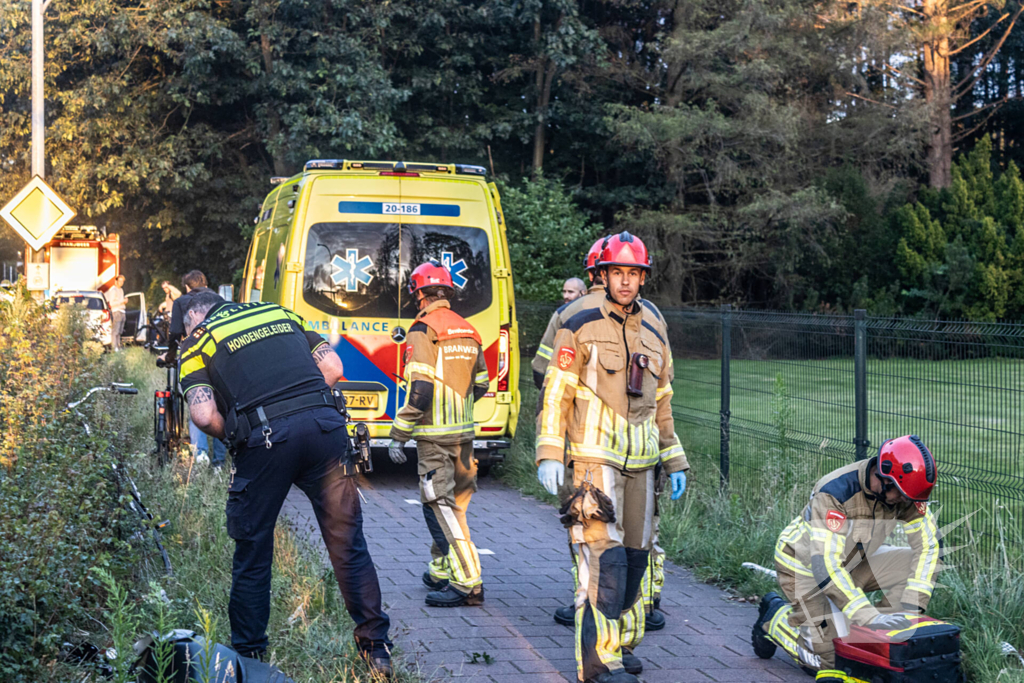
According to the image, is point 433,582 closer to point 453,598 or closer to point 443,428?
point 453,598

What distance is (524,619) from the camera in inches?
A: 242

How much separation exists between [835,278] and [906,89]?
607 cm

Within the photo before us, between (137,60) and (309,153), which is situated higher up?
(137,60)

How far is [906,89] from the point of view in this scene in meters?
28.0

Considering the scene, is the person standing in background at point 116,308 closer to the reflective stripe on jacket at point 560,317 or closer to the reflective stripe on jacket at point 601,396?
the reflective stripe on jacket at point 560,317

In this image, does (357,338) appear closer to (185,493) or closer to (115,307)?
(185,493)

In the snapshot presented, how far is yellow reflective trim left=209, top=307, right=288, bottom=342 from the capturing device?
486cm

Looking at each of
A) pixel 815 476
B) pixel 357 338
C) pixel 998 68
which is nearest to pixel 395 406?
pixel 357 338

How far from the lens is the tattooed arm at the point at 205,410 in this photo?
4789 millimetres

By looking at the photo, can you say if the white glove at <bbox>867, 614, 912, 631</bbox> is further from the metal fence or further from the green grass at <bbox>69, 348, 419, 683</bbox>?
the green grass at <bbox>69, 348, 419, 683</bbox>

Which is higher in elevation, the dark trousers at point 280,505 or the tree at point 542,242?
the tree at point 542,242

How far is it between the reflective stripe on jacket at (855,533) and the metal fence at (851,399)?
3.17 ft

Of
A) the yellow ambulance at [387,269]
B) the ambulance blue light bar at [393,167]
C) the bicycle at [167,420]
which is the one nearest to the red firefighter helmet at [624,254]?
the yellow ambulance at [387,269]

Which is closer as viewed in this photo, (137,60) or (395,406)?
(395,406)
